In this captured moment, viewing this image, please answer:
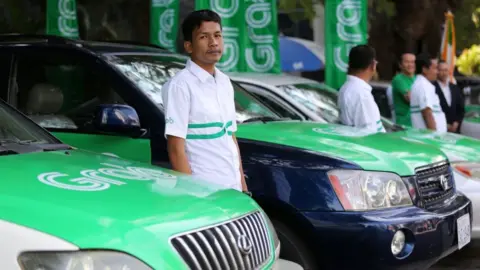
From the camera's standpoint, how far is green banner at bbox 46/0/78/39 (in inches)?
391

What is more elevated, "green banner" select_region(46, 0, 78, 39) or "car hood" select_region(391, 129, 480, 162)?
"green banner" select_region(46, 0, 78, 39)

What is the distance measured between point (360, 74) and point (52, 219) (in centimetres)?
441

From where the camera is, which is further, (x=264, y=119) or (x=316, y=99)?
(x=316, y=99)

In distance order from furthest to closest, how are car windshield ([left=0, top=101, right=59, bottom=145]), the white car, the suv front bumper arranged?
the white car < the suv front bumper < car windshield ([left=0, top=101, right=59, bottom=145])

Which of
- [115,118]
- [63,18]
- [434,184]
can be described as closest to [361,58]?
[434,184]

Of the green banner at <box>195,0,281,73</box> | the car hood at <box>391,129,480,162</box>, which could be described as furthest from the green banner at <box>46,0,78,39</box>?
the car hood at <box>391,129,480,162</box>

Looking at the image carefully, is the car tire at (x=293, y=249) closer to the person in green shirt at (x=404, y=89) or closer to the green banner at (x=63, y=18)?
the person in green shirt at (x=404, y=89)

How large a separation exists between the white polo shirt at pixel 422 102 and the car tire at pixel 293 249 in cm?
411

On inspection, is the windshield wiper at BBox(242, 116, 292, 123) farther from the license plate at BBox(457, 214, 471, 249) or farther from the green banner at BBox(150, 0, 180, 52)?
the green banner at BBox(150, 0, 180, 52)

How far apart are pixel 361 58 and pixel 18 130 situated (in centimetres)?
345

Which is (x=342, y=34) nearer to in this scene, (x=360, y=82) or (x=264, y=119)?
(x=360, y=82)

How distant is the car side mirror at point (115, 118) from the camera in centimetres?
463

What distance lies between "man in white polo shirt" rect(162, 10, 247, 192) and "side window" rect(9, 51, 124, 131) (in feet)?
3.33

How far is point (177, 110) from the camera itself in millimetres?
4199
